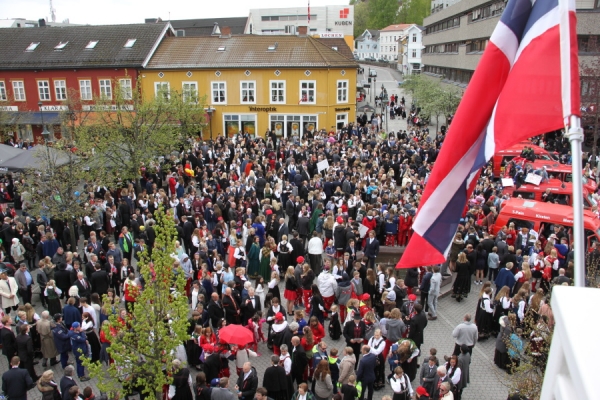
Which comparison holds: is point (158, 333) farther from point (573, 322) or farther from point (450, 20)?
point (450, 20)

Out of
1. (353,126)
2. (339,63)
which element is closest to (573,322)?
(353,126)

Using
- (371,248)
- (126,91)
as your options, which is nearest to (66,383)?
(371,248)

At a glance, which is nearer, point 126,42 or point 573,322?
point 573,322

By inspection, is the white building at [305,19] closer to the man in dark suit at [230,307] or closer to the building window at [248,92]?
the building window at [248,92]

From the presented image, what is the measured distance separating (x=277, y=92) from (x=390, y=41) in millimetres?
83253

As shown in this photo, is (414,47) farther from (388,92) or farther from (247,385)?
(247,385)

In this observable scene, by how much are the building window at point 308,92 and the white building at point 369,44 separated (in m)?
88.5

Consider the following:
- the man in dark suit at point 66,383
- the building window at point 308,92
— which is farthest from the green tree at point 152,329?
the building window at point 308,92

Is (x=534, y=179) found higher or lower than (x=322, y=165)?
lower

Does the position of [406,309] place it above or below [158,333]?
below

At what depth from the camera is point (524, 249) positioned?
15500 millimetres

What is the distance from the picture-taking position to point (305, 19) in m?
89.9

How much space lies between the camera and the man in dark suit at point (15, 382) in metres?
9.09

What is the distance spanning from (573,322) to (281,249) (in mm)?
13566
